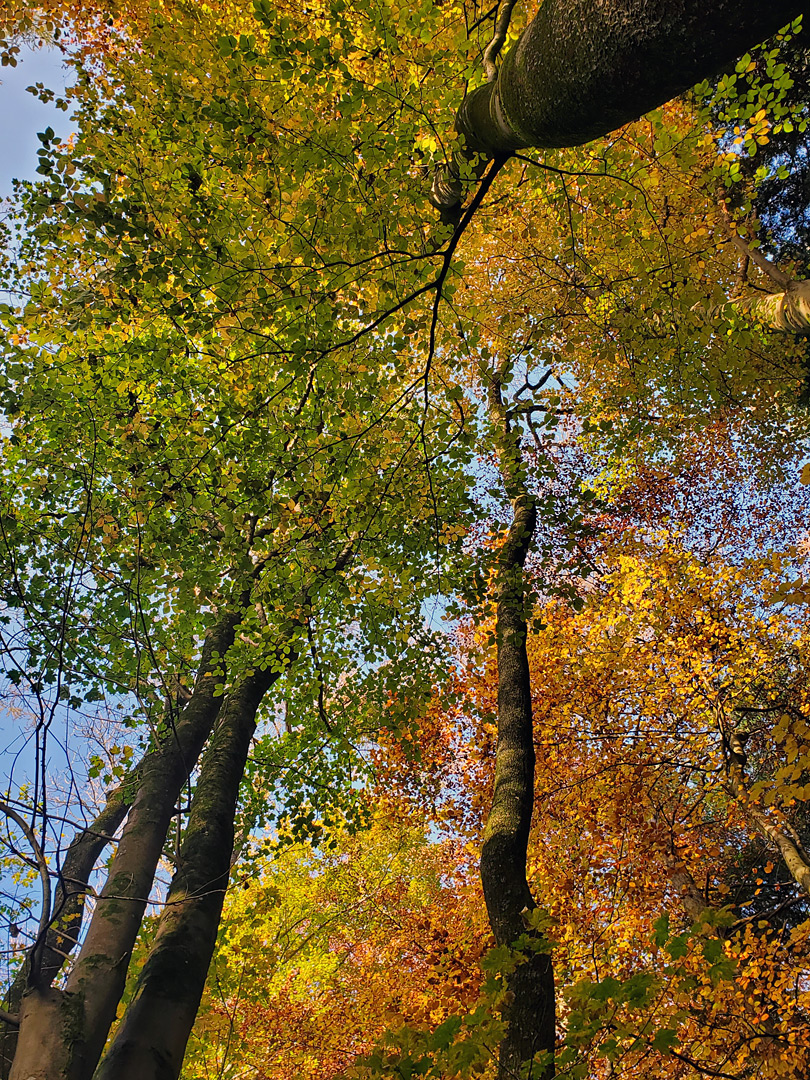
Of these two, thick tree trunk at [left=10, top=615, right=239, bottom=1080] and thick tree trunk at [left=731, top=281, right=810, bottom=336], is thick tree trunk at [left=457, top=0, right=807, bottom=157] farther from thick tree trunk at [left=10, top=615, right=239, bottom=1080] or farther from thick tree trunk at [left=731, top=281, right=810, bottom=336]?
thick tree trunk at [left=731, top=281, right=810, bottom=336]

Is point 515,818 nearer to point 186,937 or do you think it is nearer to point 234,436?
point 186,937

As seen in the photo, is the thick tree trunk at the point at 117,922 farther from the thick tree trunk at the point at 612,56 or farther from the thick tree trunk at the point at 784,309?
the thick tree trunk at the point at 784,309

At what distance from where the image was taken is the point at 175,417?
21.2ft

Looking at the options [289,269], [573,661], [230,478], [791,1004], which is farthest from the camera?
[573,661]

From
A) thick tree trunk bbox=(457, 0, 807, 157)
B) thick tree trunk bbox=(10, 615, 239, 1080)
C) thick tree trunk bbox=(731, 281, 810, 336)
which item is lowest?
thick tree trunk bbox=(10, 615, 239, 1080)

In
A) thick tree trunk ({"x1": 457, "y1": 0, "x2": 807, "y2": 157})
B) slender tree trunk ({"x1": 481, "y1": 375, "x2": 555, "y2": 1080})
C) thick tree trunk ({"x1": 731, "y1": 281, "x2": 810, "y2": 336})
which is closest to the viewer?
thick tree trunk ({"x1": 457, "y1": 0, "x2": 807, "y2": 157})

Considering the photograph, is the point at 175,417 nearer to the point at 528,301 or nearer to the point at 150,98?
the point at 150,98

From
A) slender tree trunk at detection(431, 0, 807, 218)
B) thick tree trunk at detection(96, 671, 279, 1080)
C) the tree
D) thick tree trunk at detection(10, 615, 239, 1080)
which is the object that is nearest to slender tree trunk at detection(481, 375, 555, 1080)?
the tree

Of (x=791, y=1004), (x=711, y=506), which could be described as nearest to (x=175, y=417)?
(x=791, y=1004)

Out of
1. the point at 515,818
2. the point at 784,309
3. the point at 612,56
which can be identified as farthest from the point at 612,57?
the point at 784,309

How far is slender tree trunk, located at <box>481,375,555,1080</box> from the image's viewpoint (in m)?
3.45

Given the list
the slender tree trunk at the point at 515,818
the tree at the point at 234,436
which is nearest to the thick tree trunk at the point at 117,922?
the tree at the point at 234,436

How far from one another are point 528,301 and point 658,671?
282 inches

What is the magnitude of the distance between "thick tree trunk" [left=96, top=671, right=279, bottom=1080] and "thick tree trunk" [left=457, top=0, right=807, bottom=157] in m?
3.99
